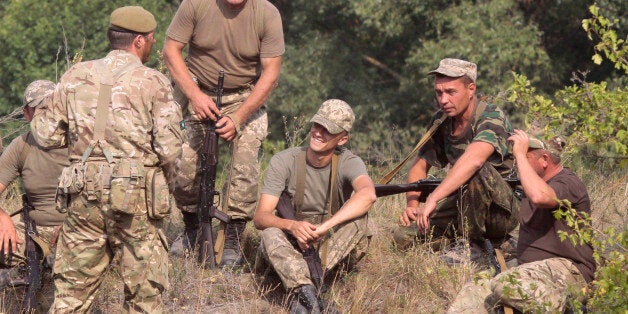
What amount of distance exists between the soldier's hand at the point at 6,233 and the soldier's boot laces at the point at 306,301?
5.85 feet

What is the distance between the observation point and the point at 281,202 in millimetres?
7195

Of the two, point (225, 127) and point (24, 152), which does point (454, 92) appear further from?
point (24, 152)

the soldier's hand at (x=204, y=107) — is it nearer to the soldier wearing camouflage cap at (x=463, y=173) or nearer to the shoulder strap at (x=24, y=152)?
the shoulder strap at (x=24, y=152)

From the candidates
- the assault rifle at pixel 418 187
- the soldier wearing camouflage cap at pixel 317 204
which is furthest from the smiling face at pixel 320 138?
the assault rifle at pixel 418 187

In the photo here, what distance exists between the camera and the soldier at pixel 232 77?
7695 mm

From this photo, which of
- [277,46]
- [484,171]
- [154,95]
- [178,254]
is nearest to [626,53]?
[484,171]

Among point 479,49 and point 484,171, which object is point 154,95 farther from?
point 479,49

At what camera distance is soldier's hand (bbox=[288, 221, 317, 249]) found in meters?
6.77

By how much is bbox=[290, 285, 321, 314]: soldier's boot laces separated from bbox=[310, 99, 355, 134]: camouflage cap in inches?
42.0

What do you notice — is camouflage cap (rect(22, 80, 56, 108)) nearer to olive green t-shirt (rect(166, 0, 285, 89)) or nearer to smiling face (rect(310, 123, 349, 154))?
olive green t-shirt (rect(166, 0, 285, 89))

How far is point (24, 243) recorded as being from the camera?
6.95m

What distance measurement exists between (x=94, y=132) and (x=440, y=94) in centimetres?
278

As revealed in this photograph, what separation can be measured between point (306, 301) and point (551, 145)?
5.82 feet

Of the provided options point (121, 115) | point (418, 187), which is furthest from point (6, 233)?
point (418, 187)
